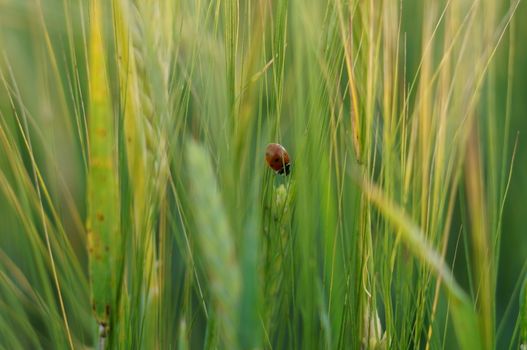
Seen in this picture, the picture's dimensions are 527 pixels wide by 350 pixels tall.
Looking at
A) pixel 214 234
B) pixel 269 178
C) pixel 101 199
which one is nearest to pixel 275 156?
pixel 269 178

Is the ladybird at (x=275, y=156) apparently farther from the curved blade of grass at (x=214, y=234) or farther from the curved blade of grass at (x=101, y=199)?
the curved blade of grass at (x=214, y=234)

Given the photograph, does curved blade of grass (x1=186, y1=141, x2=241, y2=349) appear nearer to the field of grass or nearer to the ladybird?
the field of grass

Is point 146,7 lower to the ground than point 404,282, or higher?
higher

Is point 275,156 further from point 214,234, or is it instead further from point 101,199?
point 214,234

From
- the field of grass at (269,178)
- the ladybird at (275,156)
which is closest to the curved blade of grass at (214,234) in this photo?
the field of grass at (269,178)

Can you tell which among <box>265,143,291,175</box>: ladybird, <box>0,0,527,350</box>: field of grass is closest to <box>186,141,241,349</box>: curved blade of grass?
<box>0,0,527,350</box>: field of grass

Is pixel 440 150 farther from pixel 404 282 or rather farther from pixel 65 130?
pixel 65 130

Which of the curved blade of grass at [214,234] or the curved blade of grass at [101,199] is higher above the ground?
the curved blade of grass at [214,234]

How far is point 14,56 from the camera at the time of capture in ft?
2.99

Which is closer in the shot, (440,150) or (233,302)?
(233,302)

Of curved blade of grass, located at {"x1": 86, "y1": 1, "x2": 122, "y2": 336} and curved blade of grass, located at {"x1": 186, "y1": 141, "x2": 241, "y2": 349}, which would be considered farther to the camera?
curved blade of grass, located at {"x1": 86, "y1": 1, "x2": 122, "y2": 336}

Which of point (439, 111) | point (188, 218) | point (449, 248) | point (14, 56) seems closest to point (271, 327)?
point (188, 218)

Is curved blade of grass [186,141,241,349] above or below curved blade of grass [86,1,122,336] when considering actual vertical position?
above

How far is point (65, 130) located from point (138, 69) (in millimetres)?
347
